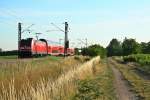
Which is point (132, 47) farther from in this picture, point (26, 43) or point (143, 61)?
point (26, 43)

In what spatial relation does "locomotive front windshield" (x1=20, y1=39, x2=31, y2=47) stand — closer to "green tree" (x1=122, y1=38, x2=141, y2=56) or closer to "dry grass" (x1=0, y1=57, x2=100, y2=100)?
"dry grass" (x1=0, y1=57, x2=100, y2=100)

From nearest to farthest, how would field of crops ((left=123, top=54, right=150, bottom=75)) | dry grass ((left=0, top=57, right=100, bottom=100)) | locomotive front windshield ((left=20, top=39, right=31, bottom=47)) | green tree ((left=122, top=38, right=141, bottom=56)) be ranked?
dry grass ((left=0, top=57, right=100, bottom=100)), field of crops ((left=123, top=54, right=150, bottom=75)), locomotive front windshield ((left=20, top=39, right=31, bottom=47)), green tree ((left=122, top=38, right=141, bottom=56))

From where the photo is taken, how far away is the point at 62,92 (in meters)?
17.0

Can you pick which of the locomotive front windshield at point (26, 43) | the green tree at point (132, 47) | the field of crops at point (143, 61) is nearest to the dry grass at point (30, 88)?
the field of crops at point (143, 61)

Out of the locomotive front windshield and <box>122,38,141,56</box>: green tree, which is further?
<box>122,38,141,56</box>: green tree

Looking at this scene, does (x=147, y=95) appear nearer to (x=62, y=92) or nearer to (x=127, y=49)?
(x=62, y=92)

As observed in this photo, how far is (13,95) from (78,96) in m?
7.59

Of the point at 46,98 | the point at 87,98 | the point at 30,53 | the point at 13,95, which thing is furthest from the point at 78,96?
the point at 30,53

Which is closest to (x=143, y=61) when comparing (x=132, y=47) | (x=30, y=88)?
(x=30, y=88)

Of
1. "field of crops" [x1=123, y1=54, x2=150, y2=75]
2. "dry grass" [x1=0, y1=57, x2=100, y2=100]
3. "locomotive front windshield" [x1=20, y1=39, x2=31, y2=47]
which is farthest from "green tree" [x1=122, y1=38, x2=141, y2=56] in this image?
"dry grass" [x1=0, y1=57, x2=100, y2=100]

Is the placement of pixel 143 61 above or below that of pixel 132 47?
below

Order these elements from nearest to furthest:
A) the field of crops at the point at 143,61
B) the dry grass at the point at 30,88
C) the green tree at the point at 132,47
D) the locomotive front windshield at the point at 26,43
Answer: the dry grass at the point at 30,88 < the field of crops at the point at 143,61 < the locomotive front windshield at the point at 26,43 < the green tree at the point at 132,47

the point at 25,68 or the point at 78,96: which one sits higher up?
the point at 25,68

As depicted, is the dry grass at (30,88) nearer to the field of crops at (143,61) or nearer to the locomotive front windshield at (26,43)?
the field of crops at (143,61)
